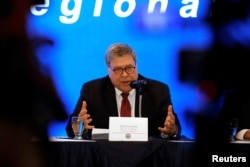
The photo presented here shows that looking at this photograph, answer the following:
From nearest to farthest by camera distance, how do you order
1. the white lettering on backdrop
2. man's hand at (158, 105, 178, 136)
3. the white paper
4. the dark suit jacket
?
the white paper < man's hand at (158, 105, 178, 136) < the dark suit jacket < the white lettering on backdrop

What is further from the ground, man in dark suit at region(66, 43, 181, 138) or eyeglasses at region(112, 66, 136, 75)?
eyeglasses at region(112, 66, 136, 75)

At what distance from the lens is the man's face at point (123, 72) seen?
3443 millimetres

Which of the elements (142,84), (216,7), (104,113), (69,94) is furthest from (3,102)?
(216,7)

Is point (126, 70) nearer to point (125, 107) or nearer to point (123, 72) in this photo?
point (123, 72)

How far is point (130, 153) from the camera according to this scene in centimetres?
237

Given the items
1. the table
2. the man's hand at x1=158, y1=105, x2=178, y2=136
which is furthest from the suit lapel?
the table

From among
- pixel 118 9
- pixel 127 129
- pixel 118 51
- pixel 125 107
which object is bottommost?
pixel 127 129

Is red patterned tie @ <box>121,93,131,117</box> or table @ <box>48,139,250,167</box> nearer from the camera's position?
table @ <box>48,139,250,167</box>

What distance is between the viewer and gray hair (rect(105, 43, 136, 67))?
357cm

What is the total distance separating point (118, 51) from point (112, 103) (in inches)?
19.6

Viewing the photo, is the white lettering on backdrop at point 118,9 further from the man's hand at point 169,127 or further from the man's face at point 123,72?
the man's hand at point 169,127

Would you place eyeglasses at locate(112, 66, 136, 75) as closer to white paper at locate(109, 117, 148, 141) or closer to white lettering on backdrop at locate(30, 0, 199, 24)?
white lettering on backdrop at locate(30, 0, 199, 24)

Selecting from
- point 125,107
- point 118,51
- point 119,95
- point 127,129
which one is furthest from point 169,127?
point 118,51

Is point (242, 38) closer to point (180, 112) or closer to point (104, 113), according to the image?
point (180, 112)
